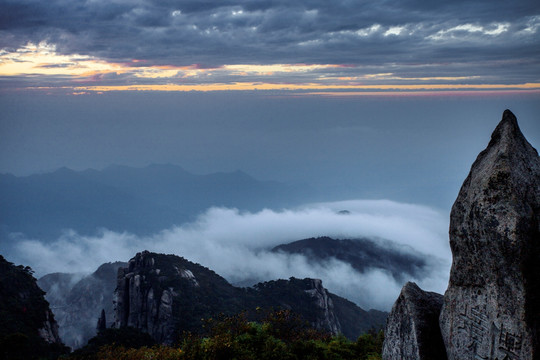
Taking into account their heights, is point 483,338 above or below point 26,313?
above

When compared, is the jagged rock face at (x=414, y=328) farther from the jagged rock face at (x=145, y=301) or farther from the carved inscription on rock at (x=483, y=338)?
the jagged rock face at (x=145, y=301)

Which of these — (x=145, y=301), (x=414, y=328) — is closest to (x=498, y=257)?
(x=414, y=328)

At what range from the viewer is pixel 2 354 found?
89.9 ft

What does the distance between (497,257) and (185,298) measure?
61.9 m

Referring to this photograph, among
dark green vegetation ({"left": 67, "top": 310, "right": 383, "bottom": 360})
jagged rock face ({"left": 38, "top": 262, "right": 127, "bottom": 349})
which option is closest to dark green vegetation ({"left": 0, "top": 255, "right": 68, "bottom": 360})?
dark green vegetation ({"left": 67, "top": 310, "right": 383, "bottom": 360})

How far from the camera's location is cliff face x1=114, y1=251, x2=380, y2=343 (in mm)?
62316

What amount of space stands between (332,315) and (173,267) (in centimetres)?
3342

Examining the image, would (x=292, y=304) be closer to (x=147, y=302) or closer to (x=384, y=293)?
(x=147, y=302)

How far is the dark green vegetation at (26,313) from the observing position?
132 feet

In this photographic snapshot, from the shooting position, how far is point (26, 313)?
46344mm

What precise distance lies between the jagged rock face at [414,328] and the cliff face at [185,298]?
49963 millimetres

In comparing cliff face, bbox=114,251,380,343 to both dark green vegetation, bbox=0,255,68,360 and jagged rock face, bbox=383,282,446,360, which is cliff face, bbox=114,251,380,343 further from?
jagged rock face, bbox=383,282,446,360

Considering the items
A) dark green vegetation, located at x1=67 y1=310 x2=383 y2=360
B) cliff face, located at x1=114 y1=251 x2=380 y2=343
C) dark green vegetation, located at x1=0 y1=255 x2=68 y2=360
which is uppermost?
dark green vegetation, located at x1=67 y1=310 x2=383 y2=360

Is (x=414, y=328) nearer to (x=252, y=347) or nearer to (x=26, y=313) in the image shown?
(x=252, y=347)
